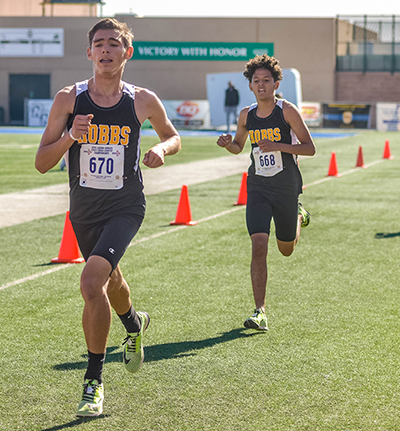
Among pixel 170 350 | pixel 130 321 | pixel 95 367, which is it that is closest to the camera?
pixel 95 367

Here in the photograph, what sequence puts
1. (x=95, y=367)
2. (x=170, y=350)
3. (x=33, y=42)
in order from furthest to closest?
1. (x=33, y=42)
2. (x=170, y=350)
3. (x=95, y=367)

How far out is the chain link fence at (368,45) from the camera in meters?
51.4

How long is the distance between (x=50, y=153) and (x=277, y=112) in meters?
2.48

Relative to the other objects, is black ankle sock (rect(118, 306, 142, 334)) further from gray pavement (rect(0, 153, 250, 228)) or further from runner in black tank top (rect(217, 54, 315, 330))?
gray pavement (rect(0, 153, 250, 228))

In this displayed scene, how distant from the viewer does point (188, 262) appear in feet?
28.6

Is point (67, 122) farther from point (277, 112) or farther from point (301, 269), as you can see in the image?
point (301, 269)

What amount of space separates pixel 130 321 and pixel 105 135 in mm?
1255

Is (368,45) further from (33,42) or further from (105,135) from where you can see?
(105,135)

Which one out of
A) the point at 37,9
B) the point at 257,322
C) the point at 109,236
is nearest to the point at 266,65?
the point at 257,322

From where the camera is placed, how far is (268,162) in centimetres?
638

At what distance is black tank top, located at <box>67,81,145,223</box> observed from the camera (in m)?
4.51

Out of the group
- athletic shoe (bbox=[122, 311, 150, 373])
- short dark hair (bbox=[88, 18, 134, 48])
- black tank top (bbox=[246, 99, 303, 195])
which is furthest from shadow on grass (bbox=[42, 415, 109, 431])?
black tank top (bbox=[246, 99, 303, 195])


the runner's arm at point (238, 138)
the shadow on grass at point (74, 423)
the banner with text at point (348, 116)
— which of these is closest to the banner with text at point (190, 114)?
the banner with text at point (348, 116)

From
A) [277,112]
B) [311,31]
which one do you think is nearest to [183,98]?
[311,31]
